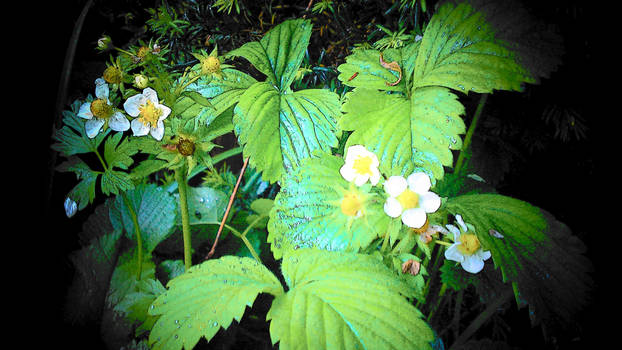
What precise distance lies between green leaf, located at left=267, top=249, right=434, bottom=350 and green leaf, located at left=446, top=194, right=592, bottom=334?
146mm

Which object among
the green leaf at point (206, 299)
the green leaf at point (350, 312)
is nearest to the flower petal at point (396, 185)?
the green leaf at point (350, 312)

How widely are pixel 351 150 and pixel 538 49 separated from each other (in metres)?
0.32

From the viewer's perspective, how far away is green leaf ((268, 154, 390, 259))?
1.73ft

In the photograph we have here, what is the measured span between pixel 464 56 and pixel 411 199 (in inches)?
10.9

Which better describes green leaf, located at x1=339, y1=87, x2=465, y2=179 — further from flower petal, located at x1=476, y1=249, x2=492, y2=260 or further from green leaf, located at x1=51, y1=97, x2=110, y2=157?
green leaf, located at x1=51, y1=97, x2=110, y2=157

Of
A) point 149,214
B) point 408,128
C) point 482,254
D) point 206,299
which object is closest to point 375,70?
point 408,128

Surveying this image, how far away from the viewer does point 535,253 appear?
52 cm

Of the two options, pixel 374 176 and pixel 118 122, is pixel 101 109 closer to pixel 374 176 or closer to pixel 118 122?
pixel 118 122

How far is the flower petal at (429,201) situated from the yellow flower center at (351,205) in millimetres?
79

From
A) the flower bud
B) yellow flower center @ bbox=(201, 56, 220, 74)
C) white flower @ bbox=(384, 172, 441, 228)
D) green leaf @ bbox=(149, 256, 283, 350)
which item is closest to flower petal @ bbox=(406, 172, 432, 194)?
white flower @ bbox=(384, 172, 441, 228)

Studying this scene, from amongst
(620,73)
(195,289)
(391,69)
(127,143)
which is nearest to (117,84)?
(127,143)

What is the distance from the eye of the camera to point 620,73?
662 mm

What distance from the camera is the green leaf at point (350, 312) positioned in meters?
0.45

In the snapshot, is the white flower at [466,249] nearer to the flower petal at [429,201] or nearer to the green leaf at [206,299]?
the flower petal at [429,201]
